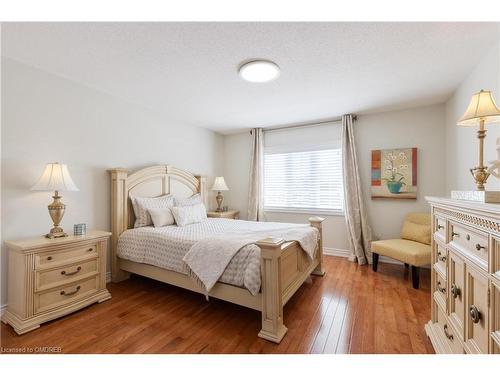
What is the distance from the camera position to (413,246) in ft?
9.51

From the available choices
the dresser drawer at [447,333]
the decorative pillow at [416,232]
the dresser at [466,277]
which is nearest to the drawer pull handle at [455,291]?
the dresser at [466,277]

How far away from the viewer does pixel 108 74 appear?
7.76 ft

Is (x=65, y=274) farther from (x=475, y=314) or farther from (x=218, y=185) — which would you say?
(x=475, y=314)

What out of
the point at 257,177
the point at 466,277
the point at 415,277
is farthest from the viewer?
the point at 257,177

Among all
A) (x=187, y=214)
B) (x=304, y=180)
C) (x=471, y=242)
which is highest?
(x=304, y=180)

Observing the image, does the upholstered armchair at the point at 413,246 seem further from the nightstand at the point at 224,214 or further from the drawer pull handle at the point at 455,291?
the nightstand at the point at 224,214

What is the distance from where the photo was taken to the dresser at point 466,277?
0.92m

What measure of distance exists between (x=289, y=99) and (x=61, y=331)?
10.9 ft

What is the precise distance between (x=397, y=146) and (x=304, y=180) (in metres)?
1.53

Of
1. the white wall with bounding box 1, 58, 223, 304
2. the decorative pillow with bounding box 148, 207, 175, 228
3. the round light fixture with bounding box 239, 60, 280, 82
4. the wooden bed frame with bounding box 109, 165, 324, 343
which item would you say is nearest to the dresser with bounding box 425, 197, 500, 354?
the wooden bed frame with bounding box 109, 165, 324, 343

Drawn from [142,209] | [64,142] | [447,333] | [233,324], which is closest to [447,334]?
[447,333]

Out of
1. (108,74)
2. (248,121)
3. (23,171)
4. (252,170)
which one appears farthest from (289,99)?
(23,171)

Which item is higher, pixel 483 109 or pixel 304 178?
pixel 483 109
